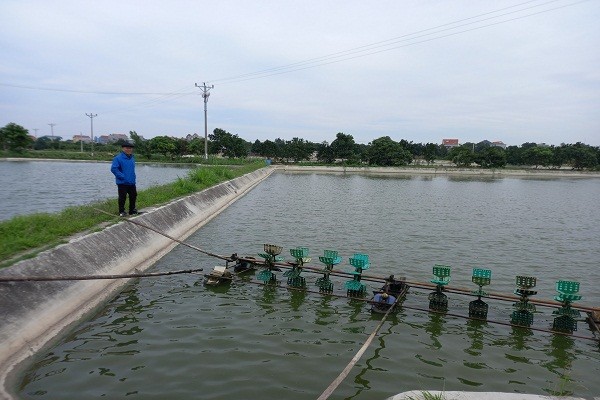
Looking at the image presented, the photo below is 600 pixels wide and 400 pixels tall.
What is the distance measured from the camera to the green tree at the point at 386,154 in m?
82.7

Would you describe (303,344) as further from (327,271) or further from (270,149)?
(270,149)

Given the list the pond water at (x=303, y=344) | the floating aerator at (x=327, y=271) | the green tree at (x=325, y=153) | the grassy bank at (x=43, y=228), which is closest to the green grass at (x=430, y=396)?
the pond water at (x=303, y=344)

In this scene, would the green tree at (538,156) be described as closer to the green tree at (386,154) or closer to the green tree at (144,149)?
the green tree at (386,154)

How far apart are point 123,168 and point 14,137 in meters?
69.4

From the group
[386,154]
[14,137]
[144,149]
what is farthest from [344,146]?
[14,137]

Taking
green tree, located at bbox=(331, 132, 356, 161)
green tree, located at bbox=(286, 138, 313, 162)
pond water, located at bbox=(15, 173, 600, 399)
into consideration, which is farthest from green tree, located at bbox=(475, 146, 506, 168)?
pond water, located at bbox=(15, 173, 600, 399)

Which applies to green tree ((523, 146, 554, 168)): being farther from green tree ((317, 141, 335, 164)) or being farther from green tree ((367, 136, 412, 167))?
green tree ((317, 141, 335, 164))

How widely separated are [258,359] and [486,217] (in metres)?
18.3

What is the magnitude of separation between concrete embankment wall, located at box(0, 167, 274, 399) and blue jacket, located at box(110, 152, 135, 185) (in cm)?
124

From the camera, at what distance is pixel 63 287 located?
6.96 metres

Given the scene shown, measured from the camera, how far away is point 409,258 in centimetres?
1213

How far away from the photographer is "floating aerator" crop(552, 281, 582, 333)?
7289 mm

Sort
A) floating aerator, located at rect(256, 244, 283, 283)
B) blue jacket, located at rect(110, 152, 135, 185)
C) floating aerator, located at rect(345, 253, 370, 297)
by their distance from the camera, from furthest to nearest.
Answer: blue jacket, located at rect(110, 152, 135, 185) < floating aerator, located at rect(256, 244, 283, 283) < floating aerator, located at rect(345, 253, 370, 297)

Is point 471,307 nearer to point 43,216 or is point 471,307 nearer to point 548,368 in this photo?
point 548,368
